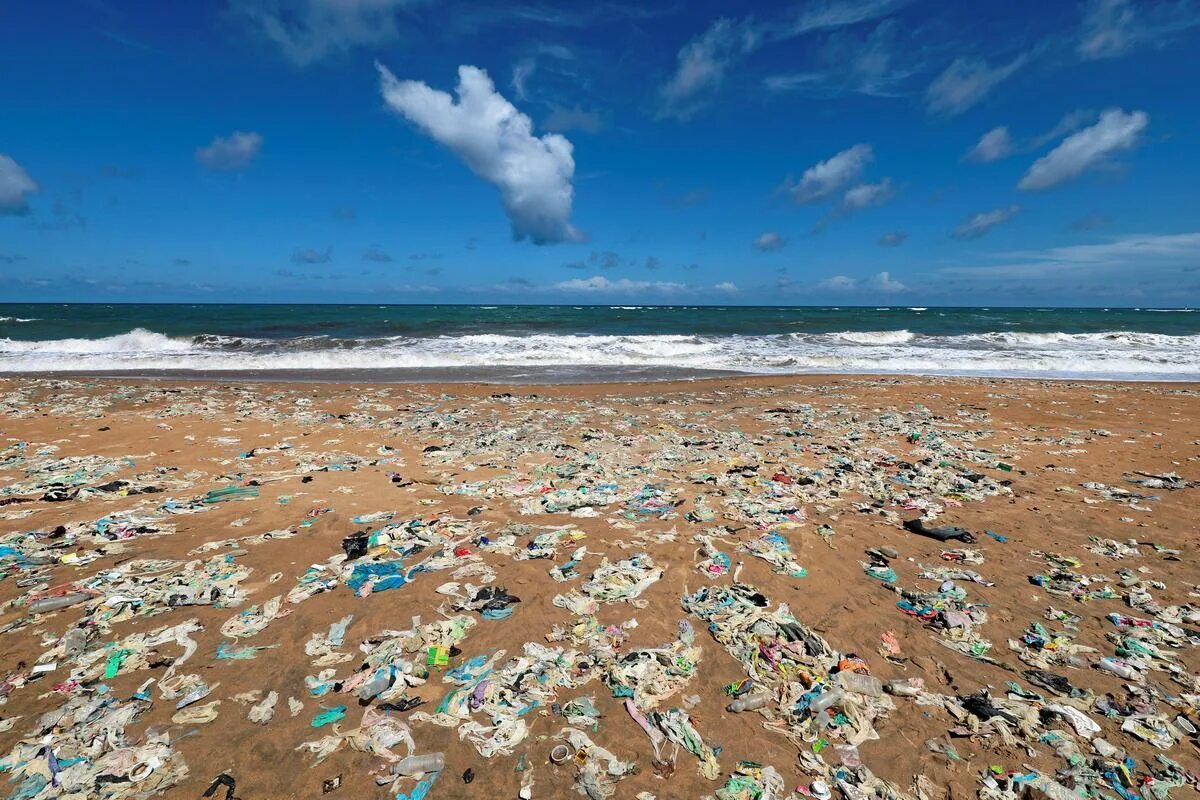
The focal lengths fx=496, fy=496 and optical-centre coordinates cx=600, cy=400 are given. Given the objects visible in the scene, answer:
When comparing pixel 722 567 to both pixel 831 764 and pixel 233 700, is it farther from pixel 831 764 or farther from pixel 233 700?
pixel 233 700

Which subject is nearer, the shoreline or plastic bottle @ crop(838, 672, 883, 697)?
plastic bottle @ crop(838, 672, 883, 697)

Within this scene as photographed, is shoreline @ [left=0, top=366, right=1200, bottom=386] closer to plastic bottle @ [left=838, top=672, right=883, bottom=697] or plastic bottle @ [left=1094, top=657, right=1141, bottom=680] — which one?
plastic bottle @ [left=1094, top=657, right=1141, bottom=680]

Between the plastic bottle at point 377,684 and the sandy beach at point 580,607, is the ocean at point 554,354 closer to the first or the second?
the sandy beach at point 580,607

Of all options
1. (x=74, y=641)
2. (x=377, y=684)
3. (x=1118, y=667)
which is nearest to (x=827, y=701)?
(x=1118, y=667)

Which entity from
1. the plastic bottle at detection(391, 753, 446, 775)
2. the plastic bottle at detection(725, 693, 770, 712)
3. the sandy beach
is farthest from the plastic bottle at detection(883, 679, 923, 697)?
the plastic bottle at detection(391, 753, 446, 775)

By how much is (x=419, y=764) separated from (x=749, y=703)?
1.84 meters

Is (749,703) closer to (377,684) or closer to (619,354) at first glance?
(377,684)

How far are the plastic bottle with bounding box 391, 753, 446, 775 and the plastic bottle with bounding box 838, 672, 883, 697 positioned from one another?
236 cm

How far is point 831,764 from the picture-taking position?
254 cm

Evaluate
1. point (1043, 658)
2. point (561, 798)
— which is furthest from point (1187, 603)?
point (561, 798)

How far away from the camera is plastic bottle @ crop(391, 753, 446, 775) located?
2455 millimetres

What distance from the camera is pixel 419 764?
2492mm

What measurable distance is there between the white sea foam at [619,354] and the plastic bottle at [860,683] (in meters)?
16.1

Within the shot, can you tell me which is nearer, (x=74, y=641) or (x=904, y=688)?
(x=904, y=688)
